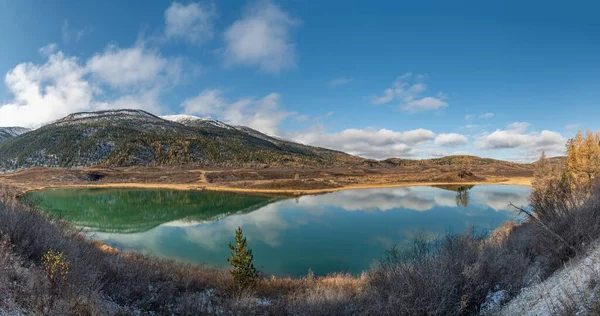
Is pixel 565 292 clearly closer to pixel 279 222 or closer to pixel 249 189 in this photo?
pixel 279 222

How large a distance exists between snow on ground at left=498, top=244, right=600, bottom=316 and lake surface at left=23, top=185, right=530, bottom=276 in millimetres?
17949

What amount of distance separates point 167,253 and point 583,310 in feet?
110

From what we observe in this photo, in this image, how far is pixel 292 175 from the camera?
114 m

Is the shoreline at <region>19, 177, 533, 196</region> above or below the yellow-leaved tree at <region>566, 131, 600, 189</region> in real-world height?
below

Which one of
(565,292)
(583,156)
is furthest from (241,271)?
(583,156)

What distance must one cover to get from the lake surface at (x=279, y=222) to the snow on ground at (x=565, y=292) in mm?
17949

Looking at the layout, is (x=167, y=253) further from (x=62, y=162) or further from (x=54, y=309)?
(x=62, y=162)

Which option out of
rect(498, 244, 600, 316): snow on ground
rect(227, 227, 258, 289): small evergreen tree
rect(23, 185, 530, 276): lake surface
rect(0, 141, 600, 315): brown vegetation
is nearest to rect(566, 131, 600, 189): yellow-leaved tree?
rect(23, 185, 530, 276): lake surface

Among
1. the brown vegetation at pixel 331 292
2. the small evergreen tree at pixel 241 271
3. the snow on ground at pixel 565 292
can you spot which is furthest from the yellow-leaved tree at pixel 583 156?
the small evergreen tree at pixel 241 271

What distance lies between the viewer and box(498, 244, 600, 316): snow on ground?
22.4 feet

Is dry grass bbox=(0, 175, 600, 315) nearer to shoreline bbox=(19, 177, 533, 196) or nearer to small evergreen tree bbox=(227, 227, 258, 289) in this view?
small evergreen tree bbox=(227, 227, 258, 289)

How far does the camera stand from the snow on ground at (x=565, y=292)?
6840mm

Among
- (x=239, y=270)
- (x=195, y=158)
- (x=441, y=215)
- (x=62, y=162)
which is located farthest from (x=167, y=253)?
(x=62, y=162)

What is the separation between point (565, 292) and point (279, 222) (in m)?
42.7
